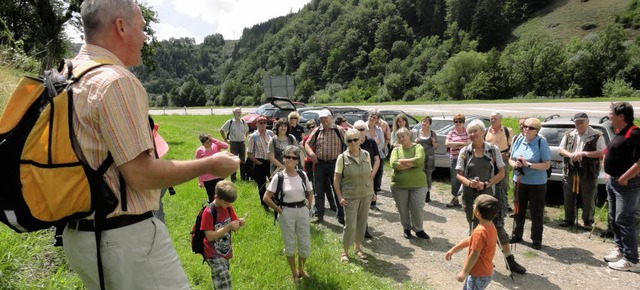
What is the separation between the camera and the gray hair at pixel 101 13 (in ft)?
5.30

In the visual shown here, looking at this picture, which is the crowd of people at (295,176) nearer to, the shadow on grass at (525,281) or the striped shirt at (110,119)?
the striped shirt at (110,119)

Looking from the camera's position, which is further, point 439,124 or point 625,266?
point 439,124

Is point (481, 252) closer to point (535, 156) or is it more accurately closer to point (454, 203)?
point (535, 156)

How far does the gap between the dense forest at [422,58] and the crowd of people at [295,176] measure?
8234 mm

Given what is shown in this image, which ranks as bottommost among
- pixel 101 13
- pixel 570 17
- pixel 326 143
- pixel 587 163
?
pixel 587 163

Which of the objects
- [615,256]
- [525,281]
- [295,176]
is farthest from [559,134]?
[295,176]

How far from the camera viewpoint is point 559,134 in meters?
8.08

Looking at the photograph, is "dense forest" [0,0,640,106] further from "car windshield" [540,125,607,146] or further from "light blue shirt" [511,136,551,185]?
"car windshield" [540,125,607,146]

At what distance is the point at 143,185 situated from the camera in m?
1.56

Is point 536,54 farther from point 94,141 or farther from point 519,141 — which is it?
point 94,141

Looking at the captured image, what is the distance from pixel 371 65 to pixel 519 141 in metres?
110

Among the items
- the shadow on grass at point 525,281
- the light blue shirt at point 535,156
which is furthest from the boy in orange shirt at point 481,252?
the light blue shirt at point 535,156

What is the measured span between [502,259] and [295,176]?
322 cm

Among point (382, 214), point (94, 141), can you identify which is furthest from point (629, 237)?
point (94, 141)
